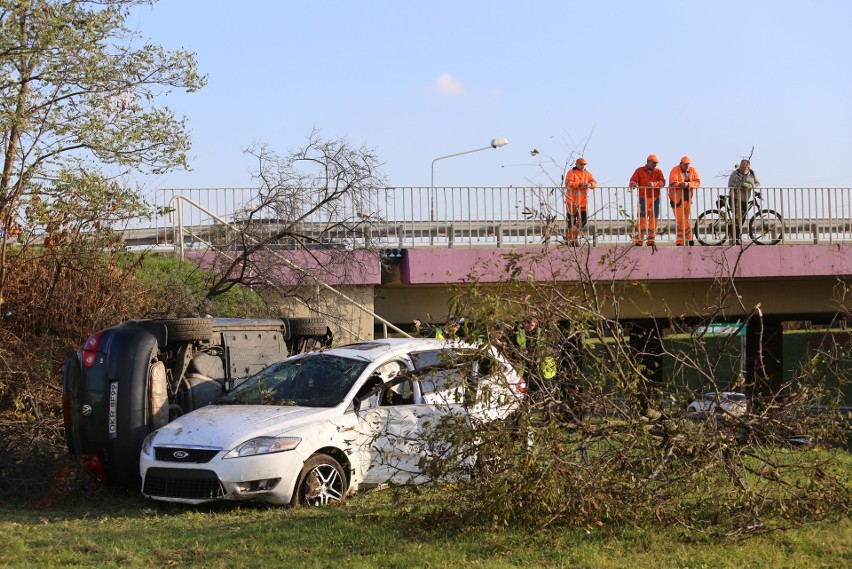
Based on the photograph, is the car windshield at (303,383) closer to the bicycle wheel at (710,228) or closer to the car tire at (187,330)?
the car tire at (187,330)

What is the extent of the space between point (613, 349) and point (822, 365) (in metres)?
1.82

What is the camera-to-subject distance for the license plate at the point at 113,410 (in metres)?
9.84

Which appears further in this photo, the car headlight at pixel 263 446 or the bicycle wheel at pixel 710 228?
the bicycle wheel at pixel 710 228

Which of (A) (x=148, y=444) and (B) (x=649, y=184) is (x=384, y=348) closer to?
(A) (x=148, y=444)

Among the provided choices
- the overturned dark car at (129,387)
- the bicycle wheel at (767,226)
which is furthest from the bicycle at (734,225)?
the overturned dark car at (129,387)

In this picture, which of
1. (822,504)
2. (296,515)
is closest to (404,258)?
(296,515)

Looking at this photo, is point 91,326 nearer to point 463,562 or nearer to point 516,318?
point 516,318

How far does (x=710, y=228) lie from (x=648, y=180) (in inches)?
61.9

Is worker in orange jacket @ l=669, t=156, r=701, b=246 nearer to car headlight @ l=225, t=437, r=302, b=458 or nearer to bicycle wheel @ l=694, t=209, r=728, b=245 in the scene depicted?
bicycle wheel @ l=694, t=209, r=728, b=245

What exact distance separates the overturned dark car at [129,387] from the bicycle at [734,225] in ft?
38.0

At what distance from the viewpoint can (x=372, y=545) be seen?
7.17 m

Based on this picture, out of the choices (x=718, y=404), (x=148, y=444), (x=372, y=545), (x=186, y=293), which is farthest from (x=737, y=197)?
(x=372, y=545)

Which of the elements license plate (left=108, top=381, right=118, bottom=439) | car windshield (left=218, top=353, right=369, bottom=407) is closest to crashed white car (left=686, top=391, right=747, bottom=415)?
car windshield (left=218, top=353, right=369, bottom=407)

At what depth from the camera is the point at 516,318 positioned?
26.0 ft
